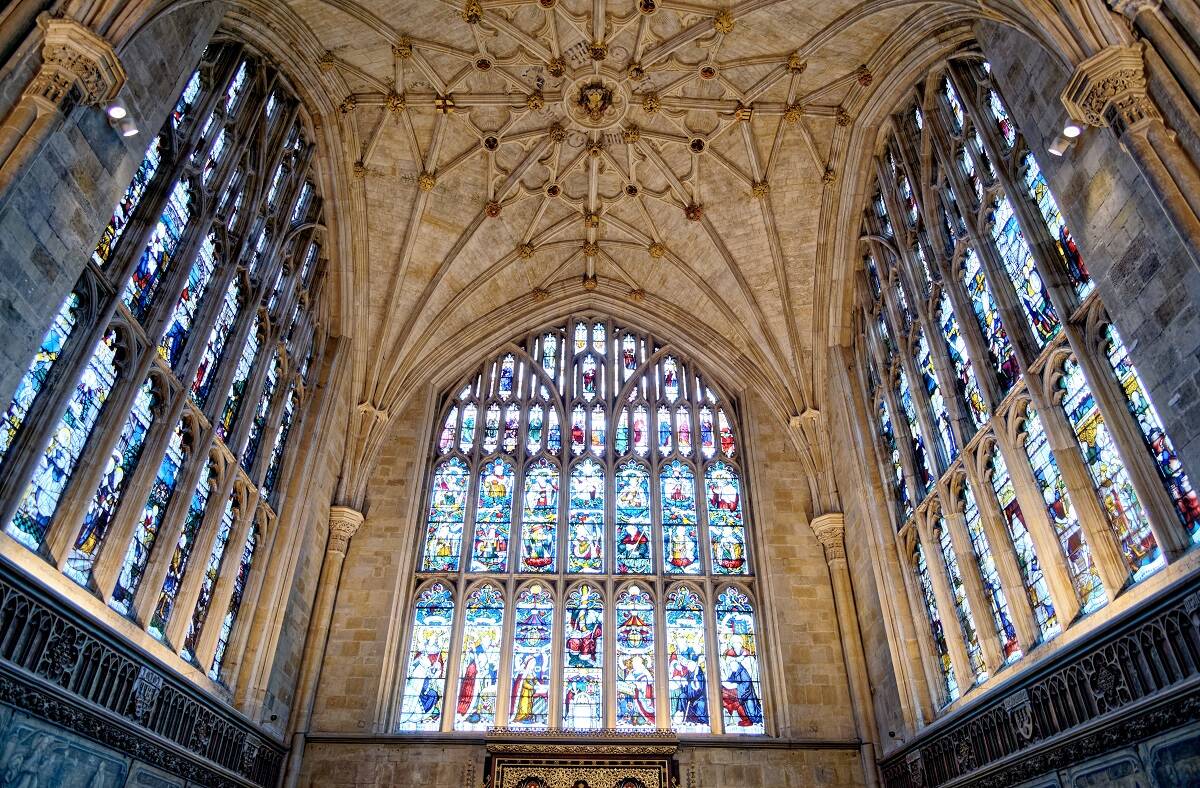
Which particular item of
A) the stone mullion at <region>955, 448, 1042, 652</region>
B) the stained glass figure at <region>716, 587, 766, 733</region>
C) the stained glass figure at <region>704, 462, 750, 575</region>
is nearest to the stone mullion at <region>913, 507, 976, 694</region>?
the stone mullion at <region>955, 448, 1042, 652</region>

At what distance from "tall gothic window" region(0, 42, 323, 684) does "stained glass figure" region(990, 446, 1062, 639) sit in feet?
31.6

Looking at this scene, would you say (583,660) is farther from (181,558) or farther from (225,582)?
(181,558)

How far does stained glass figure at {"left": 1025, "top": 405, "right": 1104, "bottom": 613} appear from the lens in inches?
329

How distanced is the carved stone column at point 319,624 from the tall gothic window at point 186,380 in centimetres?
170

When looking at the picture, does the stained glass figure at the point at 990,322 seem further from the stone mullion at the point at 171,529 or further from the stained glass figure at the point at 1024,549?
the stone mullion at the point at 171,529

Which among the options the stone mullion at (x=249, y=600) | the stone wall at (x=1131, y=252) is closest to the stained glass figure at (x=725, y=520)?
the stone mullion at (x=249, y=600)

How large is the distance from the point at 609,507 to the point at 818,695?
479 cm

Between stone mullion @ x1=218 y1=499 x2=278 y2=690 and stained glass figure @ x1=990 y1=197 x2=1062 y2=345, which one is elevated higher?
stained glass figure @ x1=990 y1=197 x2=1062 y2=345

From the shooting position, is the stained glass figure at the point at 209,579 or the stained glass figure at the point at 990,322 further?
the stained glass figure at the point at 209,579

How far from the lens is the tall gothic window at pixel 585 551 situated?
13.8 meters

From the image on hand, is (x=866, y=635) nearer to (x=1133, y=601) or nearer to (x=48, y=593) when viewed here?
(x=1133, y=601)

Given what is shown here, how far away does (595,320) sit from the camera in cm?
1881

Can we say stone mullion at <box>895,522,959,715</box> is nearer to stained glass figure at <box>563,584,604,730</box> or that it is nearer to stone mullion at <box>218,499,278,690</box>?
stained glass figure at <box>563,584,604,730</box>

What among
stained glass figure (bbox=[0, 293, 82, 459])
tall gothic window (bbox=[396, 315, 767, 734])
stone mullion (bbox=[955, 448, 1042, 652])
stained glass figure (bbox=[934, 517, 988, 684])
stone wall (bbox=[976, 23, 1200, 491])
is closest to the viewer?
stone wall (bbox=[976, 23, 1200, 491])
